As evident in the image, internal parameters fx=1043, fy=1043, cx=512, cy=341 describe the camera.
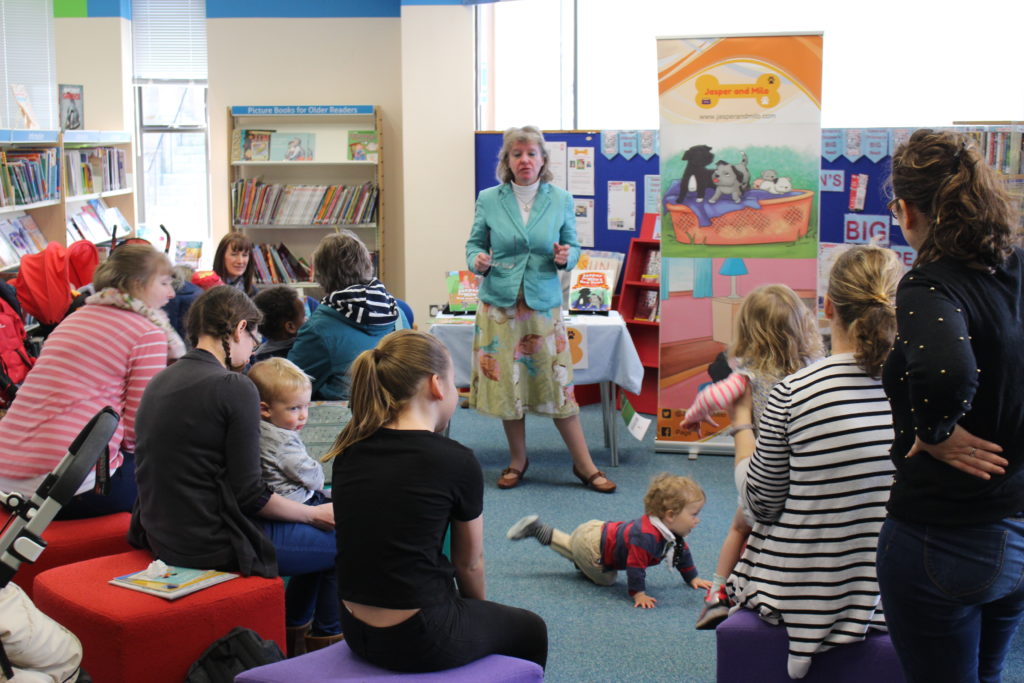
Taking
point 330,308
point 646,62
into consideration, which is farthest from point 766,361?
point 646,62

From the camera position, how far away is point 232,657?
2348mm

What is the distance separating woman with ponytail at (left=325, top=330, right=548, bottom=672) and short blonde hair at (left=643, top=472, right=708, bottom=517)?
1402 millimetres

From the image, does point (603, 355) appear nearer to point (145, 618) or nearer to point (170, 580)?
point (170, 580)

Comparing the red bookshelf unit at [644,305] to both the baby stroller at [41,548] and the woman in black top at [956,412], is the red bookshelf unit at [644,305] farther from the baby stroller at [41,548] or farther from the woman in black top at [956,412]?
the woman in black top at [956,412]

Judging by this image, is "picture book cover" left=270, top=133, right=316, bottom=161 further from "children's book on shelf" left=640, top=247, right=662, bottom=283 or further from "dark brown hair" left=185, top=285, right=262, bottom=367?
"dark brown hair" left=185, top=285, right=262, bottom=367

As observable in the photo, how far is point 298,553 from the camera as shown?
8.94ft

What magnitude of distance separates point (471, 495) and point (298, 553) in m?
0.92

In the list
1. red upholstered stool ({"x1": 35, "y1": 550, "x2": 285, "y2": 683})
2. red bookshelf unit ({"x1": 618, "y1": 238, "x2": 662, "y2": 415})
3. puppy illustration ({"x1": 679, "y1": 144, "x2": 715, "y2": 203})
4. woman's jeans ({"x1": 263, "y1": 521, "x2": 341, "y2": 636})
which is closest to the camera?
red upholstered stool ({"x1": 35, "y1": 550, "x2": 285, "y2": 683})

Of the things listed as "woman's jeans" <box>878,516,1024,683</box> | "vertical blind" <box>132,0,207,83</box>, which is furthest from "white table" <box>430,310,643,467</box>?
"vertical blind" <box>132,0,207,83</box>

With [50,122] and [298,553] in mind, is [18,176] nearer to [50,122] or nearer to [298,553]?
[50,122]

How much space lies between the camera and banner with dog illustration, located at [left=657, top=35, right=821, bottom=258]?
191 inches

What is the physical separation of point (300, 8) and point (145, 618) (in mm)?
6147

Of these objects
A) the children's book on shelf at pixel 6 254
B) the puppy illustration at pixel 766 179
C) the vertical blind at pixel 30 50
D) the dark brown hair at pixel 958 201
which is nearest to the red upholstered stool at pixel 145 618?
the dark brown hair at pixel 958 201

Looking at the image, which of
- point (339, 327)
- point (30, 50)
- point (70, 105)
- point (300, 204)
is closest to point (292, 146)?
point (300, 204)
